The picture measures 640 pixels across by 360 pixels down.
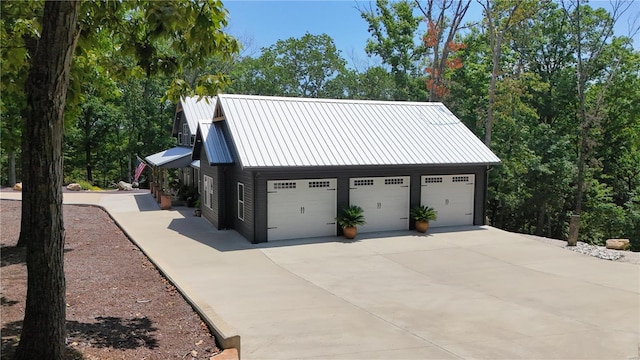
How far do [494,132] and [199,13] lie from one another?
25.9 meters

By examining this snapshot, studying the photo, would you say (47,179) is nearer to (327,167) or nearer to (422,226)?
(327,167)

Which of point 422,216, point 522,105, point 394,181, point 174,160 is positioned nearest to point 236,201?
point 394,181

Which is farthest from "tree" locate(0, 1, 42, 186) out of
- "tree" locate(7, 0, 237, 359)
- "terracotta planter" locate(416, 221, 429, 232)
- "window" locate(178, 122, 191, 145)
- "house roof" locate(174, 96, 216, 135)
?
"window" locate(178, 122, 191, 145)

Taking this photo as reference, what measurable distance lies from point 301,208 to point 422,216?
4590mm

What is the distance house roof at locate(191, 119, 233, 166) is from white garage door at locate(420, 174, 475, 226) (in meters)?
7.41

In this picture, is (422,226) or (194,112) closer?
(422,226)

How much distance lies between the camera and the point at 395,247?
15.0 metres

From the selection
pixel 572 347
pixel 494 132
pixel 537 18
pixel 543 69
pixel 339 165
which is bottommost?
pixel 572 347

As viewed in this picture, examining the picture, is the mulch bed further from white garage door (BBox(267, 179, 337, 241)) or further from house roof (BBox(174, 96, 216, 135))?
house roof (BBox(174, 96, 216, 135))

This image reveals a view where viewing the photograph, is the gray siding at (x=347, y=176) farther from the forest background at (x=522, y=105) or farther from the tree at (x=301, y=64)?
the tree at (x=301, y=64)

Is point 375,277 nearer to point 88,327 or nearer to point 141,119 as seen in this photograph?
point 88,327

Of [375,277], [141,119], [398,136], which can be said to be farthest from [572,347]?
[141,119]

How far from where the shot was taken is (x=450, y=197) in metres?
18.4

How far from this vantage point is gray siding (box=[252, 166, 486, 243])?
15.2m
